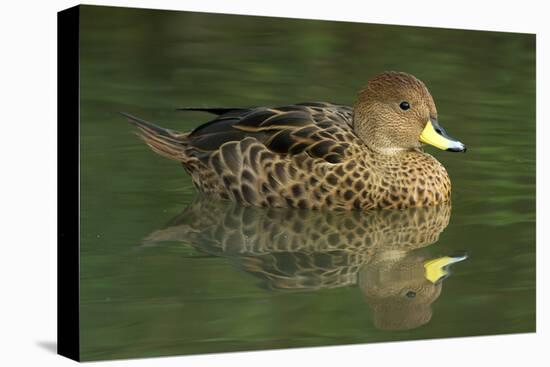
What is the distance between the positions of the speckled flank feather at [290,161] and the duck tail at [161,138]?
7cm

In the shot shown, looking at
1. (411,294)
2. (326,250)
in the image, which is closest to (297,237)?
(326,250)

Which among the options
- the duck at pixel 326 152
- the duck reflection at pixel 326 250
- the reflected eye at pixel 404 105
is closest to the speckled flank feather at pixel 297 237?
the duck reflection at pixel 326 250

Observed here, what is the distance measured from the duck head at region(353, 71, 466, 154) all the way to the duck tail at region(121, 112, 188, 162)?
117 centimetres

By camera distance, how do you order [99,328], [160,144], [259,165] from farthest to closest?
[259,165] → [160,144] → [99,328]

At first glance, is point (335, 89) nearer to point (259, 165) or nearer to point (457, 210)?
point (259, 165)

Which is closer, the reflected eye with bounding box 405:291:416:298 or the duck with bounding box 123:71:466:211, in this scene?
the reflected eye with bounding box 405:291:416:298

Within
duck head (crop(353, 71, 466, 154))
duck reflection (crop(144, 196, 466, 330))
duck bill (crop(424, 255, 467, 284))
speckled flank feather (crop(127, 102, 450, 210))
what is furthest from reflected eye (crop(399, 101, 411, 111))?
duck bill (crop(424, 255, 467, 284))

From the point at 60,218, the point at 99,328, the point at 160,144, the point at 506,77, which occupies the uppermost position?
the point at 506,77

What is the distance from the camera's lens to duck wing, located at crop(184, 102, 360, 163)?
724cm

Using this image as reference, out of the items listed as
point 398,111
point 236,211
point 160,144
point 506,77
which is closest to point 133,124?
point 160,144

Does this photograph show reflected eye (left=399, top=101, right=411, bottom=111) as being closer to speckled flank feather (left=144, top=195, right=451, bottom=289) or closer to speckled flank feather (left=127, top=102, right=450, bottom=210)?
speckled flank feather (left=127, top=102, right=450, bottom=210)

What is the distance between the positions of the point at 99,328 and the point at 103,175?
818mm

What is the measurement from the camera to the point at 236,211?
720cm

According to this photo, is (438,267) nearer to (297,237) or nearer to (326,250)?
(326,250)
